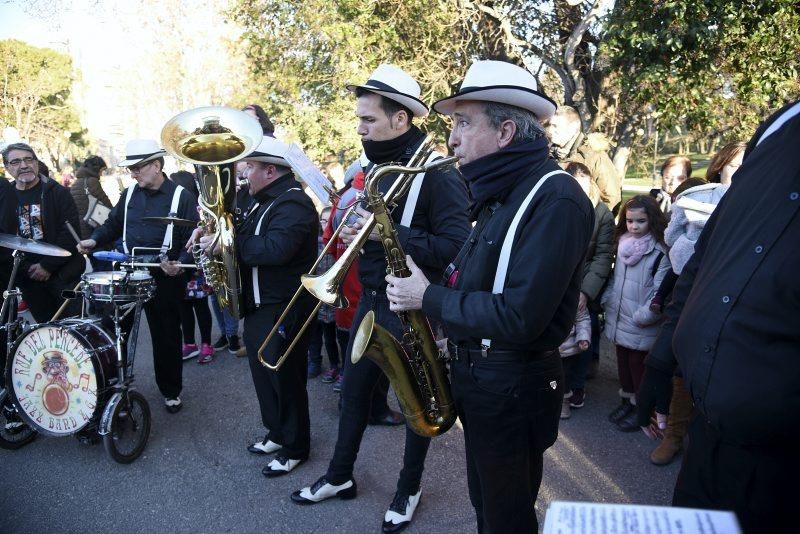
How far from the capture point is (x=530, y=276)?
71.2 inches

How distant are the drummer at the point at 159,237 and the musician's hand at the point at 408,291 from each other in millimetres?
2551

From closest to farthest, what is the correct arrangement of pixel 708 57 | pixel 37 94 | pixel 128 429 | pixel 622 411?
pixel 128 429 < pixel 622 411 < pixel 708 57 < pixel 37 94

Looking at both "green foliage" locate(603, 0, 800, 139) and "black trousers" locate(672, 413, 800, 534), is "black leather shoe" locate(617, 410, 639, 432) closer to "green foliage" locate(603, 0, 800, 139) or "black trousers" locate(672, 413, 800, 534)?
"black trousers" locate(672, 413, 800, 534)

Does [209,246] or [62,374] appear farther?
[62,374]

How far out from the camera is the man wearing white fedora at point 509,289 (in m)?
1.83

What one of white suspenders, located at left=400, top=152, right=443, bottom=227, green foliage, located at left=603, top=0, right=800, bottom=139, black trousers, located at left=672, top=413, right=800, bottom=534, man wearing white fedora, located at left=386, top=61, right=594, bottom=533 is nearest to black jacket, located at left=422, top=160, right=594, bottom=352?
man wearing white fedora, located at left=386, top=61, right=594, bottom=533

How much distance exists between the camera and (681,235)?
130 inches

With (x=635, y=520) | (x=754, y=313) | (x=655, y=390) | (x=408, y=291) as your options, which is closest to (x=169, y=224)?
(x=408, y=291)

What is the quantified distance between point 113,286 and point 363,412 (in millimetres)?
1798

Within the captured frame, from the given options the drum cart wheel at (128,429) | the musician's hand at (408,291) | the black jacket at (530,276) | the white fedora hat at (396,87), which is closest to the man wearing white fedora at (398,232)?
the white fedora hat at (396,87)

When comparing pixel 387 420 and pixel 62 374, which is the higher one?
pixel 62 374

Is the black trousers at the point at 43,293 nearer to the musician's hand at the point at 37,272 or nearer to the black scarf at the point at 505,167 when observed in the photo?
the musician's hand at the point at 37,272

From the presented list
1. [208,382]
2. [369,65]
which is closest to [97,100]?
[369,65]

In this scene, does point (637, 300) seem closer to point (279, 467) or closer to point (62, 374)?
point (279, 467)
